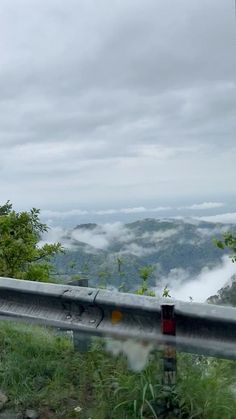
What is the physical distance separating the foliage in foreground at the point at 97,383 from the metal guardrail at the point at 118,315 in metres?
0.18

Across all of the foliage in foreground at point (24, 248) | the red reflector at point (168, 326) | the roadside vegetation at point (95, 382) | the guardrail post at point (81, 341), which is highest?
the foliage in foreground at point (24, 248)

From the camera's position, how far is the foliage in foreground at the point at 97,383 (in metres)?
3.66

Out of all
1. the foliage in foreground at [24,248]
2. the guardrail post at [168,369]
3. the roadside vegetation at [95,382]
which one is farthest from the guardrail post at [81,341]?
the foliage in foreground at [24,248]

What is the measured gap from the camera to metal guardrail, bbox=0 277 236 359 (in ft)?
11.7

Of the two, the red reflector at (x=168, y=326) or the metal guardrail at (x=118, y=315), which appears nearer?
the metal guardrail at (x=118, y=315)

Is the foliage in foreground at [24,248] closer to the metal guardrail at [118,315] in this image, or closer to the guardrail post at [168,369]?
the metal guardrail at [118,315]

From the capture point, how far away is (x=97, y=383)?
3990 millimetres

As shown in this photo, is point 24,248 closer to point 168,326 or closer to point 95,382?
point 95,382

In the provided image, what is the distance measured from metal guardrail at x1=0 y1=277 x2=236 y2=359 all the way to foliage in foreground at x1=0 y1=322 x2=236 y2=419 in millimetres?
175

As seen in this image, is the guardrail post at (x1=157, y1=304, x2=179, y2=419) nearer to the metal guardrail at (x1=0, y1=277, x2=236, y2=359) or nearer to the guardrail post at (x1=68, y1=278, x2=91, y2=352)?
the metal guardrail at (x1=0, y1=277, x2=236, y2=359)

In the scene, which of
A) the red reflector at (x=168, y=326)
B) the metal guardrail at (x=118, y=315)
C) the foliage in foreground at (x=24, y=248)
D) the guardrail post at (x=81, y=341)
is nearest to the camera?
the metal guardrail at (x=118, y=315)

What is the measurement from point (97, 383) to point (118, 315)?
1.43 feet

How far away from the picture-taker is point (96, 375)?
4.05 metres

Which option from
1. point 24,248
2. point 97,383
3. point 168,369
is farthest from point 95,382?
point 24,248
